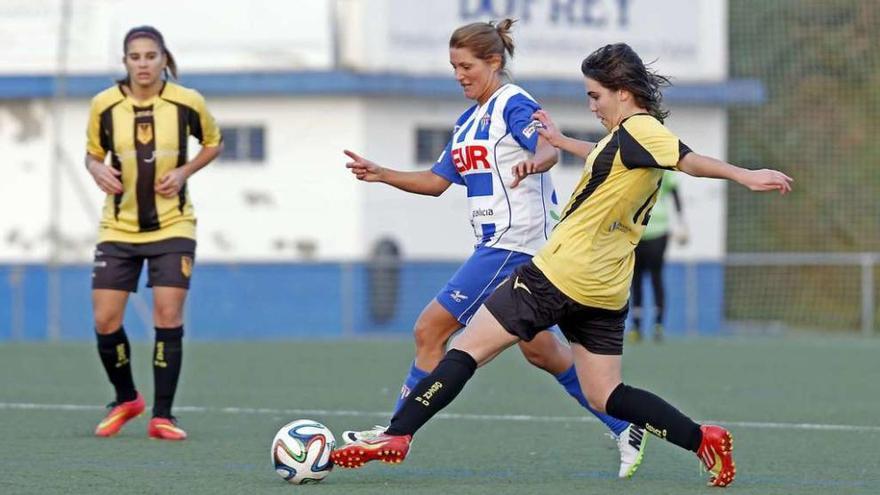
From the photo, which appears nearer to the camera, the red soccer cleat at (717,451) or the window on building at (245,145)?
the red soccer cleat at (717,451)

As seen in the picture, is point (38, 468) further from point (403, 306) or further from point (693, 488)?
point (403, 306)

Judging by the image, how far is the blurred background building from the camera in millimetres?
21625

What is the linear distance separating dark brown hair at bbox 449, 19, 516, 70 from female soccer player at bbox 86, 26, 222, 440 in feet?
6.01

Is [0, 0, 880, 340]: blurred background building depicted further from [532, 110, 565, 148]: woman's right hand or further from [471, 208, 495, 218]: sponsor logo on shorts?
[532, 110, 565, 148]: woman's right hand

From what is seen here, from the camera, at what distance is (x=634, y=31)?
2422 centimetres

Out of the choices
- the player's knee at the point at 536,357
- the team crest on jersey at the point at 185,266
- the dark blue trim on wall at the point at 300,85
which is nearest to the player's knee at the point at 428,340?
the player's knee at the point at 536,357

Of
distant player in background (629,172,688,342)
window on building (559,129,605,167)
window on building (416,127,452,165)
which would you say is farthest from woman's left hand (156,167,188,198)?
window on building (559,129,605,167)

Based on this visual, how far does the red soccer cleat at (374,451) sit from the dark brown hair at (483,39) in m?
1.72

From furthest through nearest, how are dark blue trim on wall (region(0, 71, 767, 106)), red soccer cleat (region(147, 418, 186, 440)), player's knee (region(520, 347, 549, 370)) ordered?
dark blue trim on wall (region(0, 71, 767, 106)) → red soccer cleat (region(147, 418, 186, 440)) → player's knee (region(520, 347, 549, 370))

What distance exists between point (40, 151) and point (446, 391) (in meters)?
18.2

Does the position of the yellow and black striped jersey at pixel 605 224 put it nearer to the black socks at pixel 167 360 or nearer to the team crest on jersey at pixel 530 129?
the team crest on jersey at pixel 530 129

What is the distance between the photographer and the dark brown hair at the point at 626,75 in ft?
20.4

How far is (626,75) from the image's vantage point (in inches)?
245

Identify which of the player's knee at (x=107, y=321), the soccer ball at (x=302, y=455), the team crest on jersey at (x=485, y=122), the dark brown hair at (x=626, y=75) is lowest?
the soccer ball at (x=302, y=455)
